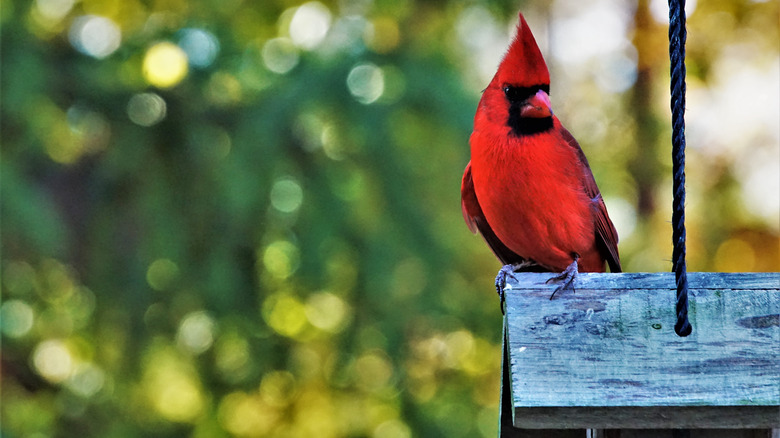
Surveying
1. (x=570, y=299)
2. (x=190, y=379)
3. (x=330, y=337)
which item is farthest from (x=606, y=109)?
(x=570, y=299)

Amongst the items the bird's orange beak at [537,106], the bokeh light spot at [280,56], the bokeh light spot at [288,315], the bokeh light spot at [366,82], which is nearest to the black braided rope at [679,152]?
the bird's orange beak at [537,106]

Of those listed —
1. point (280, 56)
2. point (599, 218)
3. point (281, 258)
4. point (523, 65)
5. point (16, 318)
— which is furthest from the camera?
point (16, 318)

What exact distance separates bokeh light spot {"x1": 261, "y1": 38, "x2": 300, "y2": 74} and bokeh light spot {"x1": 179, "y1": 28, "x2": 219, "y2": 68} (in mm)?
212

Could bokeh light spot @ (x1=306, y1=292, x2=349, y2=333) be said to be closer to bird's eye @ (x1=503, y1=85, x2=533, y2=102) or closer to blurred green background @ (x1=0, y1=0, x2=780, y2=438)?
blurred green background @ (x1=0, y1=0, x2=780, y2=438)

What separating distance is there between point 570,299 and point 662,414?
0.21 metres

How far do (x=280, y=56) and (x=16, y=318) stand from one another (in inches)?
63.8

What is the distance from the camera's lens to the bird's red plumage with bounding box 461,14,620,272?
1939mm

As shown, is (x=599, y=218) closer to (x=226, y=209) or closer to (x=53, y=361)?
(x=226, y=209)

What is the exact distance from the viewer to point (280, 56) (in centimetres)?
320

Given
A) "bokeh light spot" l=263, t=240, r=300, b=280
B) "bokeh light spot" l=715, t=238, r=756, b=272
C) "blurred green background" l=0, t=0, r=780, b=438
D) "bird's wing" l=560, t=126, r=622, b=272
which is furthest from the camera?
"bokeh light spot" l=715, t=238, r=756, b=272

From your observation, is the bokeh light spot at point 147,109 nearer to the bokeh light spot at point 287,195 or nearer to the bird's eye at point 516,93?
the bokeh light spot at point 287,195

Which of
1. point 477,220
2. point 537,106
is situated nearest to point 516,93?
point 537,106

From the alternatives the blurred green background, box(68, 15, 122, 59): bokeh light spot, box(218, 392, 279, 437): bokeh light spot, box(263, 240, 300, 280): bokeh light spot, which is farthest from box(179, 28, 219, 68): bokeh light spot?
box(218, 392, 279, 437): bokeh light spot

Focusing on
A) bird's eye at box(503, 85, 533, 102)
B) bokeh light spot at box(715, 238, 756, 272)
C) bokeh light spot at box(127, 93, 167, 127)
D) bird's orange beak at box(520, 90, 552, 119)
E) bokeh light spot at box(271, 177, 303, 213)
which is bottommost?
bird's orange beak at box(520, 90, 552, 119)
